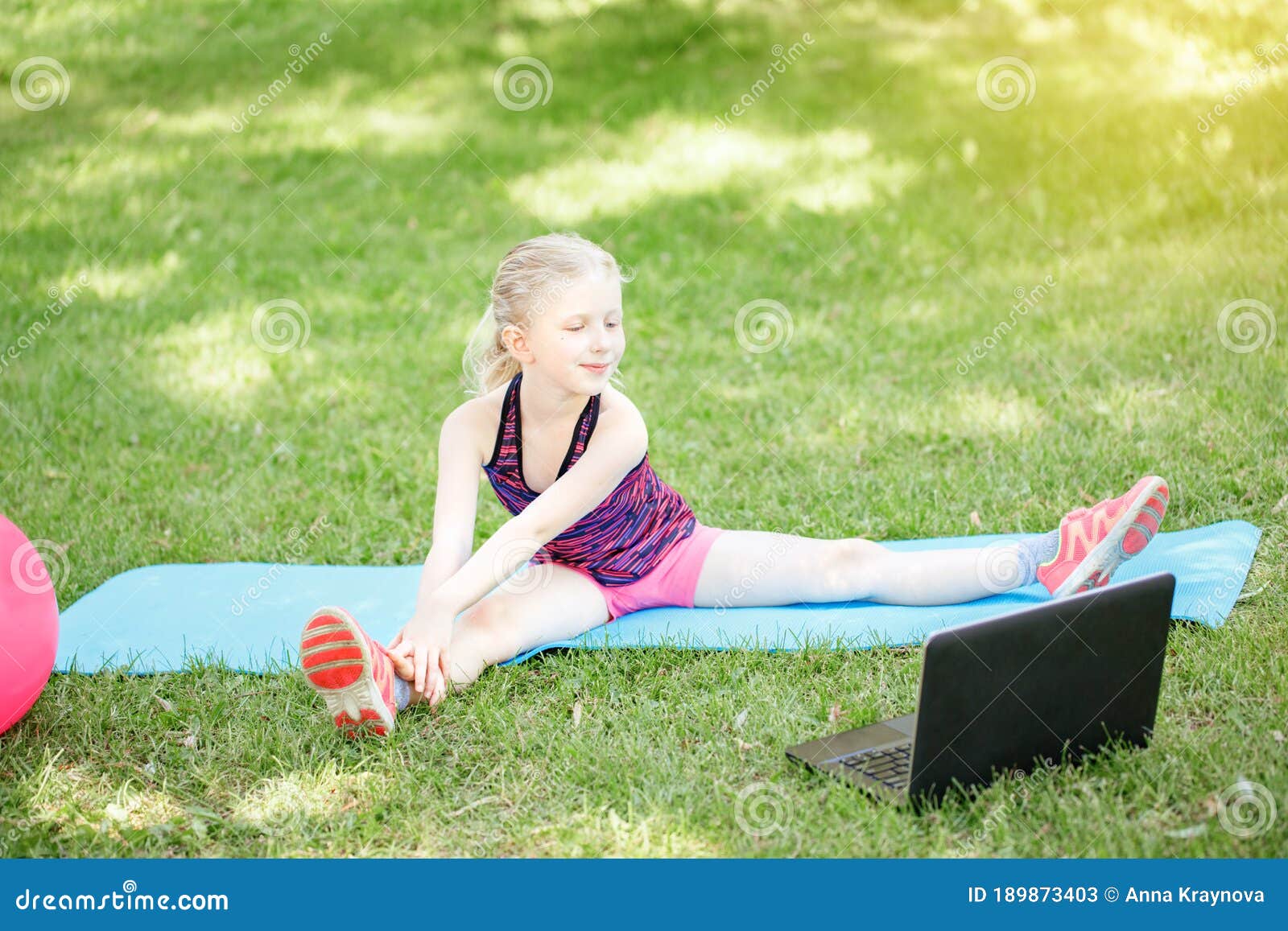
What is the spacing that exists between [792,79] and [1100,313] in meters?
3.69

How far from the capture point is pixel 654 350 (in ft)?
19.9

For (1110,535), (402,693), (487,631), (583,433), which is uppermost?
(583,433)

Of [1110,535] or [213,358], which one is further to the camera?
[213,358]

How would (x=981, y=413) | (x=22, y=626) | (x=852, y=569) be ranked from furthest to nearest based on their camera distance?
(x=981, y=413) → (x=852, y=569) → (x=22, y=626)

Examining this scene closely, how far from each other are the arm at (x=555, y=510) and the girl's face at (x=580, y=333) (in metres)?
0.16

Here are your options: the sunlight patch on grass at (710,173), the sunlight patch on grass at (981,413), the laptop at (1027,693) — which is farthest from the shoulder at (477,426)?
the sunlight patch on grass at (710,173)

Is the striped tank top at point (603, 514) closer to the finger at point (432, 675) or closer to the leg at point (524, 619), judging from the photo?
the leg at point (524, 619)

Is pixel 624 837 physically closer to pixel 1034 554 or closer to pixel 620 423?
pixel 620 423

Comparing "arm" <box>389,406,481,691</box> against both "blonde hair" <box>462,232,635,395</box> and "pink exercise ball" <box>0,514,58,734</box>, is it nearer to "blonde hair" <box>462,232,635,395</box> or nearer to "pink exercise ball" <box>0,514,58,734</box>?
"blonde hair" <box>462,232,635,395</box>

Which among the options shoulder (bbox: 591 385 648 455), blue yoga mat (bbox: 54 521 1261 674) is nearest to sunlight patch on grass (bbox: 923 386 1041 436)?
blue yoga mat (bbox: 54 521 1261 674)

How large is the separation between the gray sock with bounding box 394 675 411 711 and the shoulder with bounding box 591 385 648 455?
2.53ft

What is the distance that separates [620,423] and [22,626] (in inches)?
59.2

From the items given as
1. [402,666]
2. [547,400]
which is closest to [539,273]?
[547,400]

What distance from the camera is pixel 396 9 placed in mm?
9656
